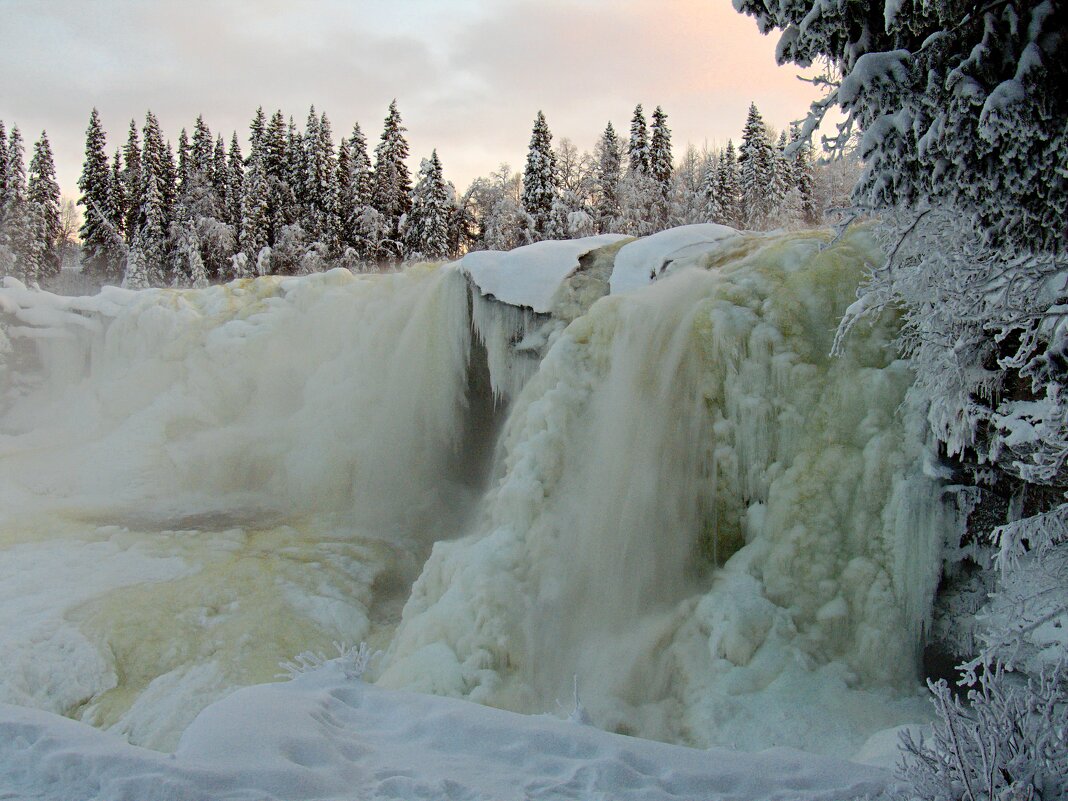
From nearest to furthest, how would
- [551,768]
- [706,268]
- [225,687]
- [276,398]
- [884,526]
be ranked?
[551,768], [884,526], [225,687], [706,268], [276,398]

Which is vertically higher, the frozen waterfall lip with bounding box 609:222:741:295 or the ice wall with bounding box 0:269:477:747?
the frozen waterfall lip with bounding box 609:222:741:295

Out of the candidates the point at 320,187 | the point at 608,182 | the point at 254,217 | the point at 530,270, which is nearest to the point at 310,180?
the point at 320,187

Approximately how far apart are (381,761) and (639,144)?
38175 mm

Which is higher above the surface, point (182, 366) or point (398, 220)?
point (398, 220)

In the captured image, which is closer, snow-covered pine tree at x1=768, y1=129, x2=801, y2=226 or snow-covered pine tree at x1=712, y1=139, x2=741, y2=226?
snow-covered pine tree at x1=768, y1=129, x2=801, y2=226

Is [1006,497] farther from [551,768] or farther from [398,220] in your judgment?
[398,220]

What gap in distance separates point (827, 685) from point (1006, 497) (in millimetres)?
2310

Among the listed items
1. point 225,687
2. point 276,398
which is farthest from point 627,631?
point 276,398

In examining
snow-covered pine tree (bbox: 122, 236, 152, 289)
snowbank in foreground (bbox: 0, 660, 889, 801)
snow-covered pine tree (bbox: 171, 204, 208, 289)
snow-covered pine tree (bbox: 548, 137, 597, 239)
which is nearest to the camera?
snowbank in foreground (bbox: 0, 660, 889, 801)

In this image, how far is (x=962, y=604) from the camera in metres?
6.54

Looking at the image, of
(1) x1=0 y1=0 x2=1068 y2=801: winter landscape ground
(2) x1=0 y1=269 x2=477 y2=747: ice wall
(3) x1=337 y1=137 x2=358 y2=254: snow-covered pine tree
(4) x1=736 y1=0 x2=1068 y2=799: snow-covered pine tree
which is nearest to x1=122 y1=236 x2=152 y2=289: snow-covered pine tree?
(3) x1=337 y1=137 x2=358 y2=254: snow-covered pine tree

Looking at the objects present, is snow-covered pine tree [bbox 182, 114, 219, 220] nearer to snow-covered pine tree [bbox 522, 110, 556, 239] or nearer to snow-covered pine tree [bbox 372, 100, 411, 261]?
snow-covered pine tree [bbox 372, 100, 411, 261]

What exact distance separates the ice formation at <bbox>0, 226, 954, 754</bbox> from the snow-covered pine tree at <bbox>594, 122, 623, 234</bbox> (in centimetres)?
2566

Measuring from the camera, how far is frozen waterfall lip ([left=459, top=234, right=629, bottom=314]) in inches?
456
